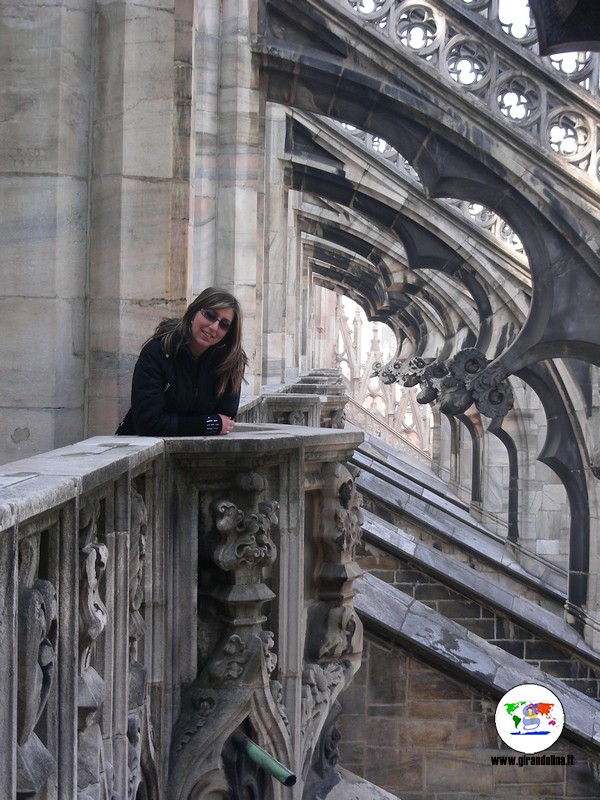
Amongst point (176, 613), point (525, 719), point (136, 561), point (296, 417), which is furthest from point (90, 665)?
point (296, 417)

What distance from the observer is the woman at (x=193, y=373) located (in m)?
3.32

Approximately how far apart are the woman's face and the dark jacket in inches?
1.6

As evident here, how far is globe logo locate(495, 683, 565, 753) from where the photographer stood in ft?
21.0

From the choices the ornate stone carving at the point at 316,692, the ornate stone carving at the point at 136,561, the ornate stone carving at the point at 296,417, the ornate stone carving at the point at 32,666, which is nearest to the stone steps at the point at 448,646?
the ornate stone carving at the point at 296,417

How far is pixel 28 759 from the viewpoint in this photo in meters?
1.77

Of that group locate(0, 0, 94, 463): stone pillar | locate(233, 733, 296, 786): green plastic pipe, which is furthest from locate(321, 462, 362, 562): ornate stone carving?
locate(0, 0, 94, 463): stone pillar

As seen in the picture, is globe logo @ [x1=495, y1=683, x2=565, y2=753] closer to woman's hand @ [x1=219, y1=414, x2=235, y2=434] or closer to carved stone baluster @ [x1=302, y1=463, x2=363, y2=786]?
carved stone baluster @ [x1=302, y1=463, x2=363, y2=786]

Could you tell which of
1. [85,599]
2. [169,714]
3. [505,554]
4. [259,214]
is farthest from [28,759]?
[505,554]

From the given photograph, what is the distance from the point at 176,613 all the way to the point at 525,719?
12.7 feet

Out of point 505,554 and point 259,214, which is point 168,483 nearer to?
point 259,214

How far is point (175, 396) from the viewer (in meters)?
3.42

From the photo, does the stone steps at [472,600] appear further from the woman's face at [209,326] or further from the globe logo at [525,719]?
the woman's face at [209,326]

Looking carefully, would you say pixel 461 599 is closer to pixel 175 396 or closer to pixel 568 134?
pixel 568 134

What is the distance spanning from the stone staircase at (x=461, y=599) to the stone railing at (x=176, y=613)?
269 centimetres
